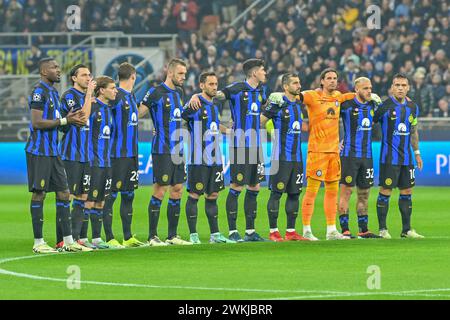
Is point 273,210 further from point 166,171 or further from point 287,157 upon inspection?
point 166,171

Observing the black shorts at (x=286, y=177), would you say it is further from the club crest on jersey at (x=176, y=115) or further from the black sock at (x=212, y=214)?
the club crest on jersey at (x=176, y=115)

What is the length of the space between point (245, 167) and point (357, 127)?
63.2 inches

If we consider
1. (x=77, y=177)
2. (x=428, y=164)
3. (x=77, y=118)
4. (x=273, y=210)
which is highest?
(x=77, y=118)

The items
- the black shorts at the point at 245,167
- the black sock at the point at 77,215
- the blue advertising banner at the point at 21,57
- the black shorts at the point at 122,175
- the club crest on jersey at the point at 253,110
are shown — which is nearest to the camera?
the black sock at the point at 77,215

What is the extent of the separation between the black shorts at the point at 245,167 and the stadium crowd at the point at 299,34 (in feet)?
34.3

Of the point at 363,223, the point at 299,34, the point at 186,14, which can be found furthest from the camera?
the point at 186,14

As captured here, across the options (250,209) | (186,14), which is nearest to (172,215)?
(250,209)

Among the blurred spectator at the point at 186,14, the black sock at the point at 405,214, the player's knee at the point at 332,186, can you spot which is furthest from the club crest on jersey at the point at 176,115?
the blurred spectator at the point at 186,14

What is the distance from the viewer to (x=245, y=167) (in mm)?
15117

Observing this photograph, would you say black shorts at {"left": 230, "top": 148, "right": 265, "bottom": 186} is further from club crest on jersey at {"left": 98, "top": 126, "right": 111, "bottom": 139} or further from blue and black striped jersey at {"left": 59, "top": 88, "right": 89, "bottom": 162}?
blue and black striped jersey at {"left": 59, "top": 88, "right": 89, "bottom": 162}

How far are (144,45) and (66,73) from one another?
284 cm

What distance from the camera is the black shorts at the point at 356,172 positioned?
15.6 m

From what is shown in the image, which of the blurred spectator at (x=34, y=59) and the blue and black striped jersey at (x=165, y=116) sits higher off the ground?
the blurred spectator at (x=34, y=59)
